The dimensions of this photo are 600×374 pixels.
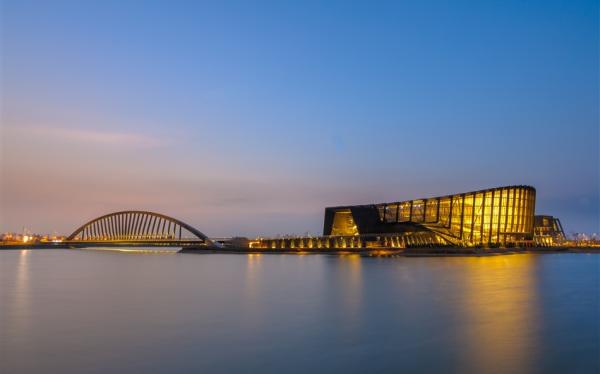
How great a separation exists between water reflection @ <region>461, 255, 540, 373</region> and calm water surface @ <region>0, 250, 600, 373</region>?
0.20ft

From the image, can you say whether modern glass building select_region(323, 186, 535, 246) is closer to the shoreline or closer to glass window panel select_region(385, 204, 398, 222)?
glass window panel select_region(385, 204, 398, 222)

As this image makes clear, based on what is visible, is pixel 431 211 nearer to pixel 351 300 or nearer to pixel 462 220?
pixel 462 220

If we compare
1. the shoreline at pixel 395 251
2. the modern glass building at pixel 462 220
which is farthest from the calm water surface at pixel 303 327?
the modern glass building at pixel 462 220

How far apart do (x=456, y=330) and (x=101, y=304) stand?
18604mm

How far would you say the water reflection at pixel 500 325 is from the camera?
1639 cm

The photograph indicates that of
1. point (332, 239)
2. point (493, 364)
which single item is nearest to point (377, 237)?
point (332, 239)

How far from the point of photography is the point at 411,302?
29531mm

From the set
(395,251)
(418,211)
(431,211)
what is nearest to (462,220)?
(431,211)

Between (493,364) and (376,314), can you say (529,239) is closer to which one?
(376,314)

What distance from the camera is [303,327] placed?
22375 millimetres

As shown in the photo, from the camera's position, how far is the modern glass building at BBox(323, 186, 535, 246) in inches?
3782

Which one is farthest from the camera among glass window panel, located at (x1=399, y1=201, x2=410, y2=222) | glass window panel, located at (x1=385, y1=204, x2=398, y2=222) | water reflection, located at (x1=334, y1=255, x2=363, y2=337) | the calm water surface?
glass window panel, located at (x1=385, y1=204, x2=398, y2=222)

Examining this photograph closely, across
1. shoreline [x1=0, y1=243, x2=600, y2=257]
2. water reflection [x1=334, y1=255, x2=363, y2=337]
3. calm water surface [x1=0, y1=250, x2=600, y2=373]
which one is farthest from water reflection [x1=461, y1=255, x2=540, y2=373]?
shoreline [x1=0, y1=243, x2=600, y2=257]

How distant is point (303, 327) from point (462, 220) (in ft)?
257
